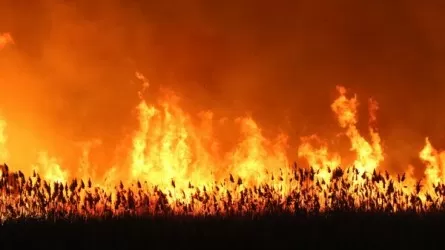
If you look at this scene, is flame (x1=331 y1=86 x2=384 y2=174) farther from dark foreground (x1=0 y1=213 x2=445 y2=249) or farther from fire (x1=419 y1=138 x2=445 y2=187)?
dark foreground (x1=0 y1=213 x2=445 y2=249)

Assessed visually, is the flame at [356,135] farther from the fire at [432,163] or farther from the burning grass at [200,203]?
the burning grass at [200,203]

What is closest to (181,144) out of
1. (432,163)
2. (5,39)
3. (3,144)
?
(3,144)

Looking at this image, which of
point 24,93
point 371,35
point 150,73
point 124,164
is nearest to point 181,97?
point 150,73

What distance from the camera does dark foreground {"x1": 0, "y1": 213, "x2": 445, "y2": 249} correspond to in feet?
31.5

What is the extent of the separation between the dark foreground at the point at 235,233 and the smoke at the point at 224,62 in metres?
8.99

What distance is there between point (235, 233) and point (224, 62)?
1135 centimetres

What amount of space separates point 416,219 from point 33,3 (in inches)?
520

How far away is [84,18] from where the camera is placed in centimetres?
2072

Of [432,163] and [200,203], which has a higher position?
[432,163]

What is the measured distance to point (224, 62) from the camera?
20906 millimetres

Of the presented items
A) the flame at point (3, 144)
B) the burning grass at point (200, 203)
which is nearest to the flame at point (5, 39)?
the flame at point (3, 144)

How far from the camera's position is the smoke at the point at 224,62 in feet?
65.6

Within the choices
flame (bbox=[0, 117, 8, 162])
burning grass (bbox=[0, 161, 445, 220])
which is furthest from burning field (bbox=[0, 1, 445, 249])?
burning grass (bbox=[0, 161, 445, 220])

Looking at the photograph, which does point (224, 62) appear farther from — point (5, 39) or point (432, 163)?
point (432, 163)
